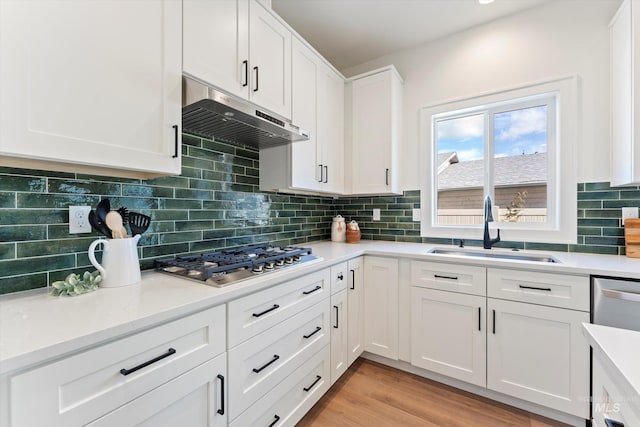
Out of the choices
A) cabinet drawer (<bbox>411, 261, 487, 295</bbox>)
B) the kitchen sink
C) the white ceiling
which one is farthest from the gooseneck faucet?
the white ceiling

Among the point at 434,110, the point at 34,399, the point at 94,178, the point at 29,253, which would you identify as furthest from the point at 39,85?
the point at 434,110

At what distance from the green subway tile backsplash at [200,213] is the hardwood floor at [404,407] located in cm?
112

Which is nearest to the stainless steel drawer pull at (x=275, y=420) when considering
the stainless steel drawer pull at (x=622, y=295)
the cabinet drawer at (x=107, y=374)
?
the cabinet drawer at (x=107, y=374)

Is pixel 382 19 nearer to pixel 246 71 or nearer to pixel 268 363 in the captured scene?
pixel 246 71

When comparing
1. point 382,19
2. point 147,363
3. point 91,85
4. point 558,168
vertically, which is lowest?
point 147,363

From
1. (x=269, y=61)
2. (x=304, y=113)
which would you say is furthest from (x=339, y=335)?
(x=269, y=61)

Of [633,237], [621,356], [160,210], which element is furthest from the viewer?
[633,237]

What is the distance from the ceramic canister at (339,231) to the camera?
2621 millimetres

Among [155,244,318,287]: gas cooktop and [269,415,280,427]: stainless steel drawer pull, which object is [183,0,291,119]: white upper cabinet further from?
[269,415,280,427]: stainless steel drawer pull

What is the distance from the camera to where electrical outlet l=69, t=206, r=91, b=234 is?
112 cm

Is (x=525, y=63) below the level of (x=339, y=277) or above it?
above

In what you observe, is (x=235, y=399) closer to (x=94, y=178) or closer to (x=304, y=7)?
(x=94, y=178)

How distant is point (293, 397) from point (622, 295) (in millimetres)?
1721

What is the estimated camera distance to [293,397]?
4.60ft
